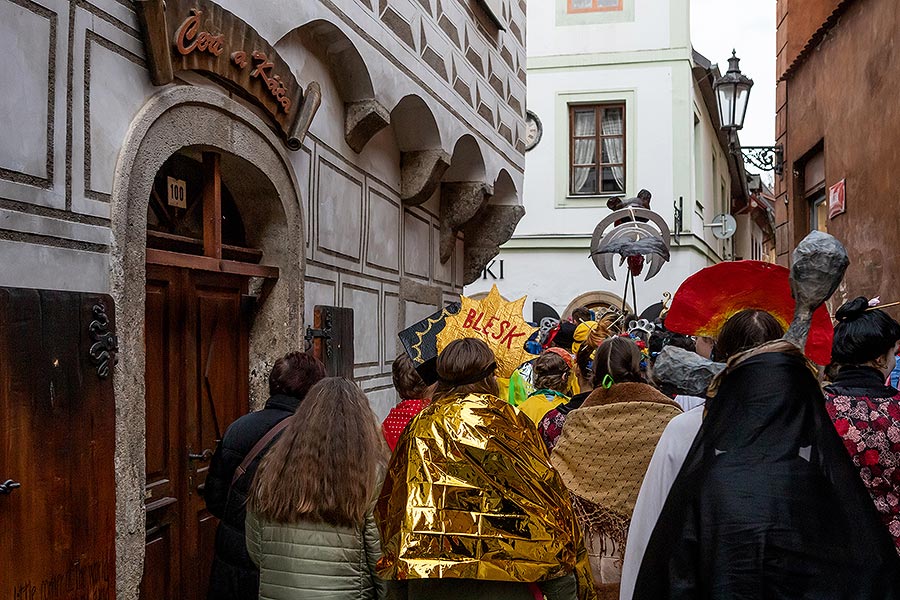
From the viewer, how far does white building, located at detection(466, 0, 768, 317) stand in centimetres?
2048

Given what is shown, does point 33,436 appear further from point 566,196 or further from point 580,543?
point 566,196

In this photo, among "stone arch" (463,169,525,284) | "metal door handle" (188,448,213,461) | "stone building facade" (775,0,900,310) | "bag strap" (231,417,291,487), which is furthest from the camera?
"stone arch" (463,169,525,284)

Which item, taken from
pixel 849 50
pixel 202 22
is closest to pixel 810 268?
pixel 202 22

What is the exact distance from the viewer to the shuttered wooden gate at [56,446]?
3.40m

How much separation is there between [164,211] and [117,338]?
50.2 inches

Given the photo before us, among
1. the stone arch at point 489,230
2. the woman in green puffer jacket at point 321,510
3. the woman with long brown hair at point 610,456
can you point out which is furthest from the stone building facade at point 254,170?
the woman with long brown hair at point 610,456

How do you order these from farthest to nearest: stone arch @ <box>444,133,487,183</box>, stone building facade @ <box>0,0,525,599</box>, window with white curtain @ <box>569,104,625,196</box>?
window with white curtain @ <box>569,104,625,196</box> → stone arch @ <box>444,133,487,183</box> → stone building facade @ <box>0,0,525,599</box>

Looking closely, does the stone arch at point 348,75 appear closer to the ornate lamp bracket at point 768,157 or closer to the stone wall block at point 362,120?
the stone wall block at point 362,120

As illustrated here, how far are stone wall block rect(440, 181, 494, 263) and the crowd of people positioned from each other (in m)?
5.47

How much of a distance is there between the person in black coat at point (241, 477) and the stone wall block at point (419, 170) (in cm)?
488

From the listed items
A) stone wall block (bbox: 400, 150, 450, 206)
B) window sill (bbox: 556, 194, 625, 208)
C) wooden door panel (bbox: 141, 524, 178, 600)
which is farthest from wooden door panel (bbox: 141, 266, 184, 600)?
window sill (bbox: 556, 194, 625, 208)

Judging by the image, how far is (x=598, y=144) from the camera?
21.0 metres

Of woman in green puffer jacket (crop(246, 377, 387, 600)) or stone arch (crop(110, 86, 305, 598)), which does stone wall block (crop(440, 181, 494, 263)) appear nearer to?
stone arch (crop(110, 86, 305, 598))

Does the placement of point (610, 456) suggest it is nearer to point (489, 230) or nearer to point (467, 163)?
point (467, 163)
